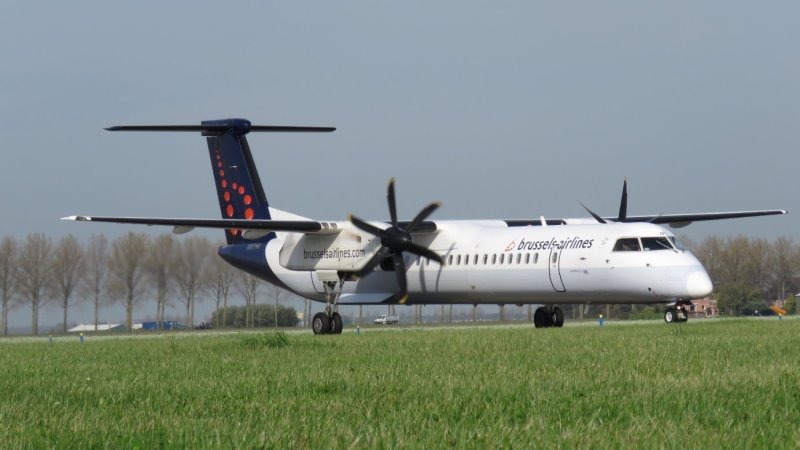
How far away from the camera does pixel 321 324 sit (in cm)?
3425

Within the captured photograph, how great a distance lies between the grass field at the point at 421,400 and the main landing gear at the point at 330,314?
19.4 metres

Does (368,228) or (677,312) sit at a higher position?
(368,228)

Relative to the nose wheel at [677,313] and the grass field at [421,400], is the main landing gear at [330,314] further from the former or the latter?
the grass field at [421,400]

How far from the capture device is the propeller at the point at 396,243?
108ft

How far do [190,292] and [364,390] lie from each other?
144 ft

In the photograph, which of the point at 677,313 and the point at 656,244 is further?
the point at 677,313

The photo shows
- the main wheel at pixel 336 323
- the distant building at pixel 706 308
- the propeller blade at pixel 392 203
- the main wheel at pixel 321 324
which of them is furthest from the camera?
the distant building at pixel 706 308

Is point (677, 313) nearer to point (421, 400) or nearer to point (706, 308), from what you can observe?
point (421, 400)

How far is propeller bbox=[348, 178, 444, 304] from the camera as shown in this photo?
33000 millimetres

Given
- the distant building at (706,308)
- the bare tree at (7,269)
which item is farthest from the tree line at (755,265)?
the bare tree at (7,269)

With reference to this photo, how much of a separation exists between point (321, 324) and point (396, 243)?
3750 millimetres

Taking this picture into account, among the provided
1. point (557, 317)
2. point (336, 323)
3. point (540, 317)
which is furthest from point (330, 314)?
point (557, 317)

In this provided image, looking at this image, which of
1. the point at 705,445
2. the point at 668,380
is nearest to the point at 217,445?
the point at 705,445

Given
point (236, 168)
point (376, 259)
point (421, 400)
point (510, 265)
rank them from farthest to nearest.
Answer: point (236, 168) < point (376, 259) < point (510, 265) < point (421, 400)
